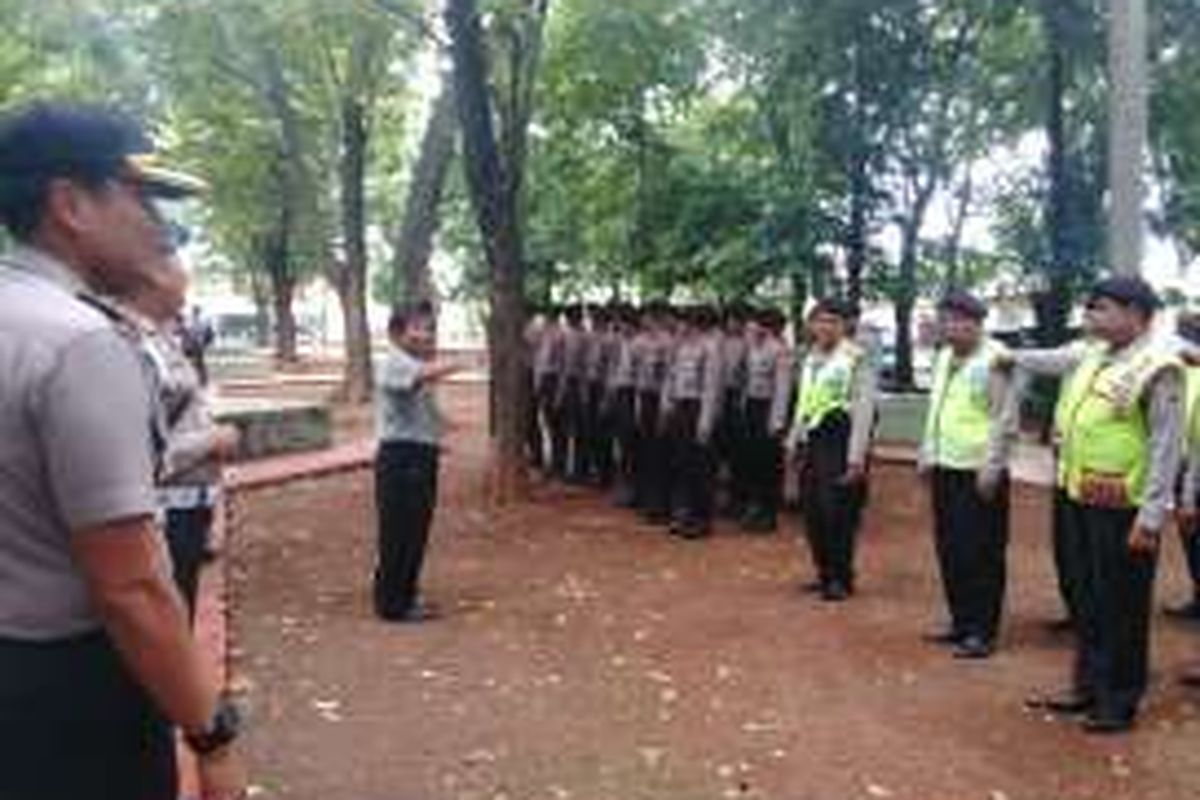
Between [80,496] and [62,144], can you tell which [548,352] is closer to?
[62,144]

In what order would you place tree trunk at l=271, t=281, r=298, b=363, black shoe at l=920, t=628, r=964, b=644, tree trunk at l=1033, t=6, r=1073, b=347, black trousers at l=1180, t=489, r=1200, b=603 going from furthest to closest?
1. tree trunk at l=271, t=281, r=298, b=363
2. tree trunk at l=1033, t=6, r=1073, b=347
3. black trousers at l=1180, t=489, r=1200, b=603
4. black shoe at l=920, t=628, r=964, b=644

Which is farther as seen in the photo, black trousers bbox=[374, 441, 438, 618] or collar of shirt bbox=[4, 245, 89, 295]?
black trousers bbox=[374, 441, 438, 618]

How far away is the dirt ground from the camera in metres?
8.09

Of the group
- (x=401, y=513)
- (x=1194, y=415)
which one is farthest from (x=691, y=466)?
(x=1194, y=415)

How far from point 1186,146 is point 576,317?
24.3 feet

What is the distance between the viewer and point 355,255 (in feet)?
103

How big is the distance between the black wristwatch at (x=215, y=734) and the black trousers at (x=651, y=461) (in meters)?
12.9

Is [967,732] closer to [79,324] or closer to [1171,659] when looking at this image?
[1171,659]

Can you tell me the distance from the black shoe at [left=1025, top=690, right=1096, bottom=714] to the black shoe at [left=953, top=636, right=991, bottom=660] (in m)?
1.15

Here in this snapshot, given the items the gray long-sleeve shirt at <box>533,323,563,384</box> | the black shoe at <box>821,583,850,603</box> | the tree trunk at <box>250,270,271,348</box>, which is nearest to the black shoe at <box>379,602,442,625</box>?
the black shoe at <box>821,583,850,603</box>

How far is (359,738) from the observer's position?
8789 mm

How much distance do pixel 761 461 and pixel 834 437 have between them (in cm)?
361

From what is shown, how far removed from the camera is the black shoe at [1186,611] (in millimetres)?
11805

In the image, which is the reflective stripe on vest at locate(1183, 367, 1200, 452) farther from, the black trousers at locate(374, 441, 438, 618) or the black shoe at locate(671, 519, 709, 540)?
the black shoe at locate(671, 519, 709, 540)
